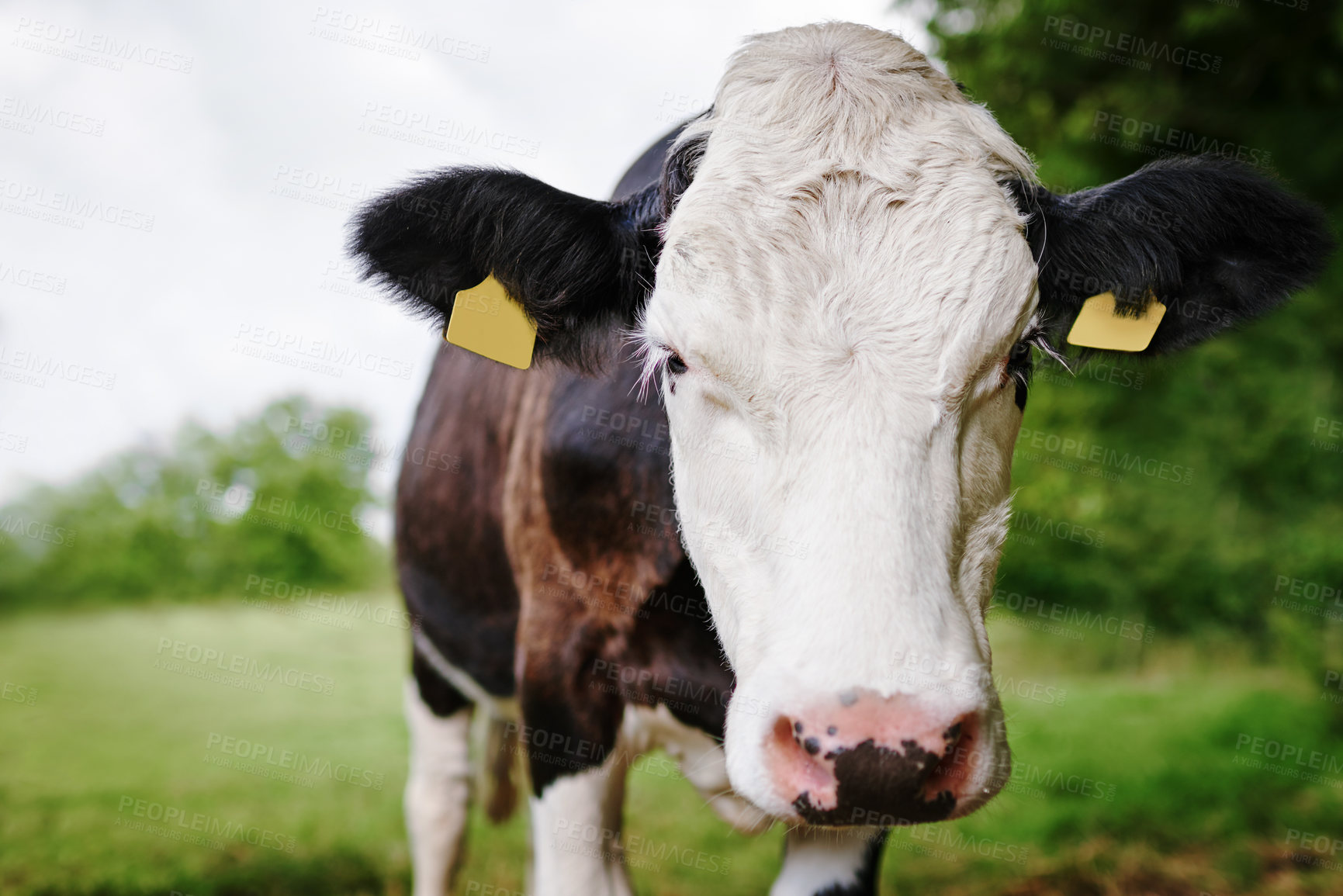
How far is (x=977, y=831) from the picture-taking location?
202 inches

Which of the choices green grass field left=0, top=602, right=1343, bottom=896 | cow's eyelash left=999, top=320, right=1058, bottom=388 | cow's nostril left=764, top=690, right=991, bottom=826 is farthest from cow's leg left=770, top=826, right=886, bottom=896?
cow's eyelash left=999, top=320, right=1058, bottom=388

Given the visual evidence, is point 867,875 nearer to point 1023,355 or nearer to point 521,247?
point 1023,355

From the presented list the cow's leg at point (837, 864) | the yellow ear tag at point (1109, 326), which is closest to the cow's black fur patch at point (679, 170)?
the yellow ear tag at point (1109, 326)

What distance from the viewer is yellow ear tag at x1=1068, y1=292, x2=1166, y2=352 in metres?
2.13

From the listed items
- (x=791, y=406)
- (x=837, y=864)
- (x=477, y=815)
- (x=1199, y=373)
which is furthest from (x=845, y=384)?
(x=1199, y=373)

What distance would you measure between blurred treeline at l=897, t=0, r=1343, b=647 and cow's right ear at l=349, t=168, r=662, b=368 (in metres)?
1.34

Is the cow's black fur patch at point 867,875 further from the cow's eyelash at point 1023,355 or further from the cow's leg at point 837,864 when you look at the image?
the cow's eyelash at point 1023,355

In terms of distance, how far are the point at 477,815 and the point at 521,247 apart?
417 centimetres

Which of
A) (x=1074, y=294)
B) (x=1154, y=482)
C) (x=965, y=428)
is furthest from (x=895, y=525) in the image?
(x=1154, y=482)

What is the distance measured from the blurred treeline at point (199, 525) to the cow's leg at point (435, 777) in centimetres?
596

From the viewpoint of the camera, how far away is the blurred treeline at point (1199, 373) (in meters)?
5.58

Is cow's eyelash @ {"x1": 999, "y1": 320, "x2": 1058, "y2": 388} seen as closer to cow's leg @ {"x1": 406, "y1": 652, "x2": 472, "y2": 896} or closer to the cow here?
the cow

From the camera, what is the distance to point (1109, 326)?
2.16 metres

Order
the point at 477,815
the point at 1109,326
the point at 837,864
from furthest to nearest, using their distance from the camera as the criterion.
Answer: the point at 477,815
the point at 837,864
the point at 1109,326
